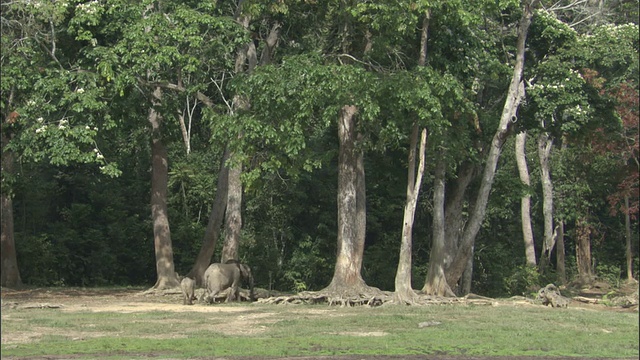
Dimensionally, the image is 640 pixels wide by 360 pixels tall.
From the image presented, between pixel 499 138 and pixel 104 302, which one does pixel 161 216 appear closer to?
pixel 104 302

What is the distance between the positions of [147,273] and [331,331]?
17503 mm

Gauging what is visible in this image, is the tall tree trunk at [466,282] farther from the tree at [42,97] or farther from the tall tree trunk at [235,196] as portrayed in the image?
the tree at [42,97]

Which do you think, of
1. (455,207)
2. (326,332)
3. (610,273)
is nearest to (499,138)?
(455,207)

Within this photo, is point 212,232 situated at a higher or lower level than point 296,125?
lower

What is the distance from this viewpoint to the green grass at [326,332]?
1562cm

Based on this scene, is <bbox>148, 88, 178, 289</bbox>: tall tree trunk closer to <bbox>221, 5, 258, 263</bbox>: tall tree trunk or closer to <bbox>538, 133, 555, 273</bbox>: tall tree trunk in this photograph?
<bbox>221, 5, 258, 263</bbox>: tall tree trunk

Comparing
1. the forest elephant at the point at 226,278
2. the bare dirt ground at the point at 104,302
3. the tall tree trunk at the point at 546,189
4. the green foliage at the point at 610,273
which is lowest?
the bare dirt ground at the point at 104,302

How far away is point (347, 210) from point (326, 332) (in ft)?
24.1

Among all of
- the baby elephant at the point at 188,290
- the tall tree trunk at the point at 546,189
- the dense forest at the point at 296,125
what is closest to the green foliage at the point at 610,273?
the tall tree trunk at the point at 546,189

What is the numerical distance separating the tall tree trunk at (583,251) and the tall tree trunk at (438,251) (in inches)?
484

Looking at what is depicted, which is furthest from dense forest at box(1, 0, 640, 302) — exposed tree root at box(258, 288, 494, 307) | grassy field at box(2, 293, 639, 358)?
grassy field at box(2, 293, 639, 358)

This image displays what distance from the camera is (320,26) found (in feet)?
89.5

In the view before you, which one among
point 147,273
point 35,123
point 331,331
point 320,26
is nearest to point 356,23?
point 320,26

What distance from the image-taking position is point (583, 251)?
3719 centimetres
